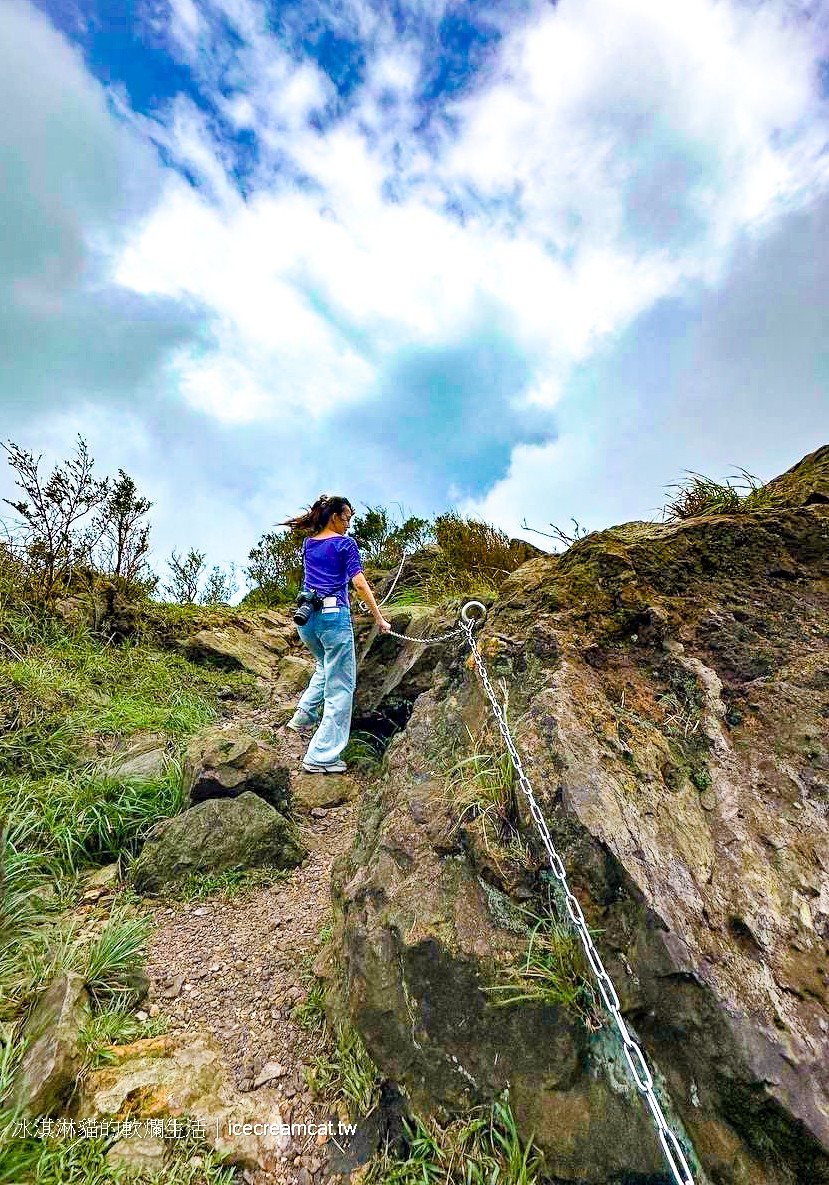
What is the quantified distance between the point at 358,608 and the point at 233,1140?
182 inches

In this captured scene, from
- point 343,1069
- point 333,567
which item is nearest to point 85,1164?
point 343,1069

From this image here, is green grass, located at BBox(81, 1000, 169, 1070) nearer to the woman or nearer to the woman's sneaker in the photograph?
the woman

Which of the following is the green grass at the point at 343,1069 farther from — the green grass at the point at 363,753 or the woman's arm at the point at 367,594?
the woman's arm at the point at 367,594

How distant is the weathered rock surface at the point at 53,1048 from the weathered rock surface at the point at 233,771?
1.40 meters

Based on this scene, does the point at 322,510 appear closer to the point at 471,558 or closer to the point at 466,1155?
the point at 471,558

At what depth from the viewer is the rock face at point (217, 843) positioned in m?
3.06

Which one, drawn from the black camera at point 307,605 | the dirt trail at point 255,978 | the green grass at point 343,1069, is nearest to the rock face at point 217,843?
the dirt trail at point 255,978

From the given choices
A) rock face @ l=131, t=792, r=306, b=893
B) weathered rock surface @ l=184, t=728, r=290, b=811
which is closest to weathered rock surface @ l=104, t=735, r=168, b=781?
weathered rock surface @ l=184, t=728, r=290, b=811

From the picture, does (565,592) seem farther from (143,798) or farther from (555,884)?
(143,798)

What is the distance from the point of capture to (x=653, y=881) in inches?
66.1

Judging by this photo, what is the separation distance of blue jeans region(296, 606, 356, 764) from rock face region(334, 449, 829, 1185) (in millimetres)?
1708

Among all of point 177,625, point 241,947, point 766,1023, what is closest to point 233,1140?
point 241,947

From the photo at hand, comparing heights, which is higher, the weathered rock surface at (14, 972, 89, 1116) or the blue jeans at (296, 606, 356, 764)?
the blue jeans at (296, 606, 356, 764)

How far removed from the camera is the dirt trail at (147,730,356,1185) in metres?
1.96
